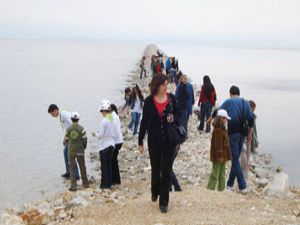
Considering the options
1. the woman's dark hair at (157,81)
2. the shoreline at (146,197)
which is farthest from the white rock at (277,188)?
the woman's dark hair at (157,81)

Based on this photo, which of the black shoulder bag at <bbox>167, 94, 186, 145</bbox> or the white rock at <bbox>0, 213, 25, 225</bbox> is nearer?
the black shoulder bag at <bbox>167, 94, 186, 145</bbox>

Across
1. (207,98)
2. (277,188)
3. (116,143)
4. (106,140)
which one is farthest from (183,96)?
(277,188)

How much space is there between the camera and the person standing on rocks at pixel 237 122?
8940mm

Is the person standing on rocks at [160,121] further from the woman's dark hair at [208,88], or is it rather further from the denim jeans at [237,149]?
the woman's dark hair at [208,88]

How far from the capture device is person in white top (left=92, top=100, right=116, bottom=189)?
9.77 m

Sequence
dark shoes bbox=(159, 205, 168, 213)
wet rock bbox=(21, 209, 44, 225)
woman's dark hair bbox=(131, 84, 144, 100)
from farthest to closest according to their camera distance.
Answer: woman's dark hair bbox=(131, 84, 144, 100) < wet rock bbox=(21, 209, 44, 225) < dark shoes bbox=(159, 205, 168, 213)

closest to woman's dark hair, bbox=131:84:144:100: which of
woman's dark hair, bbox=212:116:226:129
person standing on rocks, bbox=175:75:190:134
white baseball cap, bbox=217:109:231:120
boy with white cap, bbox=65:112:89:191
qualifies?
person standing on rocks, bbox=175:75:190:134

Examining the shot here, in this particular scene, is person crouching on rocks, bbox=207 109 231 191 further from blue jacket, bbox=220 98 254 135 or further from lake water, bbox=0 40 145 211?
lake water, bbox=0 40 145 211

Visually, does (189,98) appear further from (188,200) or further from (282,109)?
(282,109)

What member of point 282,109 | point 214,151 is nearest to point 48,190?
point 214,151

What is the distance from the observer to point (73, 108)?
3083 centimetres

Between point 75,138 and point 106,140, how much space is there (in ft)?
2.82

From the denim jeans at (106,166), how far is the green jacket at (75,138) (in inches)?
25.9

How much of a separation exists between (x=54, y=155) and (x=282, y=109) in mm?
21255
